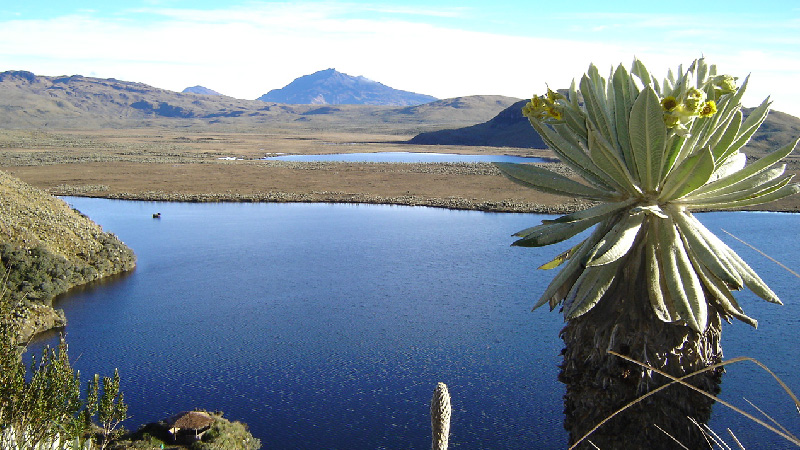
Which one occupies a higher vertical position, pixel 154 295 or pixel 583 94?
pixel 583 94

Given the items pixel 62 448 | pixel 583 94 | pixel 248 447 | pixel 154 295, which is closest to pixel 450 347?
pixel 248 447

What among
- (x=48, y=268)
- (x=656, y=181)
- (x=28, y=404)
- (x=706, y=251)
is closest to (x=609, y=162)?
(x=656, y=181)

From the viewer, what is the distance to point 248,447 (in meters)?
15.7

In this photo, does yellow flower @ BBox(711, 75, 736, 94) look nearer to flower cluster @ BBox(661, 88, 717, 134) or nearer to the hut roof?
flower cluster @ BBox(661, 88, 717, 134)

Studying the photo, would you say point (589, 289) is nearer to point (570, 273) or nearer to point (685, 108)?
point (570, 273)

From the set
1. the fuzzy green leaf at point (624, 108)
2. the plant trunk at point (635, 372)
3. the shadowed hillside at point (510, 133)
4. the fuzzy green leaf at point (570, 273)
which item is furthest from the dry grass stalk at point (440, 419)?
the shadowed hillside at point (510, 133)

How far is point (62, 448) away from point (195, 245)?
106 feet

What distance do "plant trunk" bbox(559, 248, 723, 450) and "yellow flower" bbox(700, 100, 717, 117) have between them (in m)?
1.10

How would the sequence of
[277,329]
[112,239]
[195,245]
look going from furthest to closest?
[195,245] < [112,239] < [277,329]

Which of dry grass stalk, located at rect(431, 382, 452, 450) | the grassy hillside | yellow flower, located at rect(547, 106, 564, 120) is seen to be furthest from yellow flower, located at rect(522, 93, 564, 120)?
the grassy hillside

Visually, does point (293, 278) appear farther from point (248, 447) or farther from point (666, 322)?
point (666, 322)

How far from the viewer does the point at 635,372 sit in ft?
12.9

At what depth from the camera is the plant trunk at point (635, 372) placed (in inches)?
156

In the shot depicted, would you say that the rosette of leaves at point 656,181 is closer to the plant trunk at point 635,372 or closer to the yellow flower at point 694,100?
the yellow flower at point 694,100
